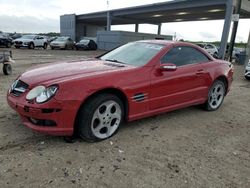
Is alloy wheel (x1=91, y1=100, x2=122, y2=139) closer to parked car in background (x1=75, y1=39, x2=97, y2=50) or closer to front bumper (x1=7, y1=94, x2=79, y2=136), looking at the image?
front bumper (x1=7, y1=94, x2=79, y2=136)

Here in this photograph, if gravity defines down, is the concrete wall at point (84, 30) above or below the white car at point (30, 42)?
above

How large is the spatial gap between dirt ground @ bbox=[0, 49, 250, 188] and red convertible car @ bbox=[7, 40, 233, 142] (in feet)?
0.99

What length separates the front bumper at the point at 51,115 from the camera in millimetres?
3266

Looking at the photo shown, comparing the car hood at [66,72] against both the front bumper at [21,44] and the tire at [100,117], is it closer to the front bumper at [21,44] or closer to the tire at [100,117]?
the tire at [100,117]

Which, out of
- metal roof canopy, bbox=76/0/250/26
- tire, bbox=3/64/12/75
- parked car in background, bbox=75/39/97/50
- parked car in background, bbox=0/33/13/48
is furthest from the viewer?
parked car in background, bbox=75/39/97/50

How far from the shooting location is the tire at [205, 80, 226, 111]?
555 centimetres

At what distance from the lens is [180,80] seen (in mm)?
4648

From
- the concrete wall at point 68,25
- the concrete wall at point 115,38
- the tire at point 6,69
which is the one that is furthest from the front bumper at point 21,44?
the concrete wall at point 68,25

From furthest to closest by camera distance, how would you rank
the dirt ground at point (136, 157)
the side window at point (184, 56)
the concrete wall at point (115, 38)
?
1. the concrete wall at point (115, 38)
2. the side window at point (184, 56)
3. the dirt ground at point (136, 157)

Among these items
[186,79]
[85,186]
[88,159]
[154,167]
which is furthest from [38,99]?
[186,79]

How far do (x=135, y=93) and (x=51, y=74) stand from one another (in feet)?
4.17

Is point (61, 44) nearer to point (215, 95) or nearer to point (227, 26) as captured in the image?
point (227, 26)

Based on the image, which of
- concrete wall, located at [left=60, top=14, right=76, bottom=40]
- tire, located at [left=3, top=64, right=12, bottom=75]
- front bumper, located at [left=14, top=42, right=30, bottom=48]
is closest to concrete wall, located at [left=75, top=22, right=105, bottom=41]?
concrete wall, located at [left=60, top=14, right=76, bottom=40]

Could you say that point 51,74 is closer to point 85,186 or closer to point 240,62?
point 85,186
